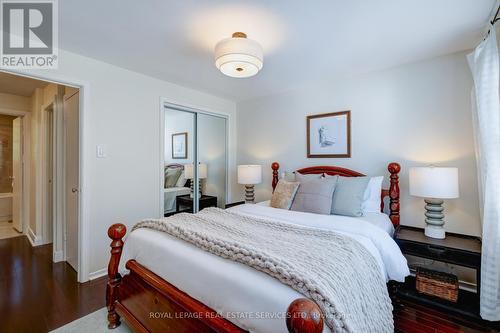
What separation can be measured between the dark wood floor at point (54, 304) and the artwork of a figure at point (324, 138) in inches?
74.4

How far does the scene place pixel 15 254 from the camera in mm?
3072

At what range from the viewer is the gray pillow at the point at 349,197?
89.1 inches

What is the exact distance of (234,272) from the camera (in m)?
1.10

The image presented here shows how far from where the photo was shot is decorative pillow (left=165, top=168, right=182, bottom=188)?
323 cm

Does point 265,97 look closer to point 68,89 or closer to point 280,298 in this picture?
point 68,89

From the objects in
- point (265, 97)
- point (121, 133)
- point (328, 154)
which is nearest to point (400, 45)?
point (328, 154)

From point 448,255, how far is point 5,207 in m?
7.28

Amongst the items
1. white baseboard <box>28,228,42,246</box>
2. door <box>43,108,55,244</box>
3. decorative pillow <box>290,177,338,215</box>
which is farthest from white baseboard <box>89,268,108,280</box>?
decorative pillow <box>290,177,338,215</box>

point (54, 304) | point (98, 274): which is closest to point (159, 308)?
point (54, 304)

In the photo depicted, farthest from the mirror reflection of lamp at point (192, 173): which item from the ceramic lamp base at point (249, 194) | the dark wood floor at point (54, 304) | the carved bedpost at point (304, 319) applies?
the carved bedpost at point (304, 319)

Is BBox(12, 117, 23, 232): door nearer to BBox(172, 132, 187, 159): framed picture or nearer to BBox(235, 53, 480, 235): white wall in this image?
BBox(172, 132, 187, 159): framed picture

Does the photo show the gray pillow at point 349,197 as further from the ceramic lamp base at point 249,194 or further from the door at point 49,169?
the door at point 49,169

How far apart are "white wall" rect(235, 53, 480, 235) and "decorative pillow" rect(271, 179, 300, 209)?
769 mm

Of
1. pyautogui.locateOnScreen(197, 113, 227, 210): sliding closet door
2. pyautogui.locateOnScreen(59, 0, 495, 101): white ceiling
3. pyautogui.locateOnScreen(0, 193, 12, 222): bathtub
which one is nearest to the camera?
pyautogui.locateOnScreen(59, 0, 495, 101): white ceiling
